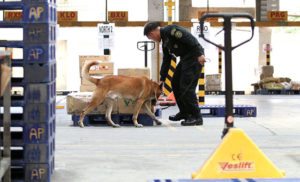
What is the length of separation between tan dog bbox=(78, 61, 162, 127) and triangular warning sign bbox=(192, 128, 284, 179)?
15.5 feet

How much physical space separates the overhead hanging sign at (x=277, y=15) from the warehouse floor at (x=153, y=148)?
8.53m

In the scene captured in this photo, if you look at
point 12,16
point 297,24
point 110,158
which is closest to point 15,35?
point 12,16

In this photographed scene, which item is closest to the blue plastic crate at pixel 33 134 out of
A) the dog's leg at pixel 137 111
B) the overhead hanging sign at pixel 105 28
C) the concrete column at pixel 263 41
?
the dog's leg at pixel 137 111

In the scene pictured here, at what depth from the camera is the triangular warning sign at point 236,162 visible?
4.42 m

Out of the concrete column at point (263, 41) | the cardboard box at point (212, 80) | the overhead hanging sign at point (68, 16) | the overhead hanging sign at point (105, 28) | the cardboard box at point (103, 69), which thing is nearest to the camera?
the cardboard box at point (103, 69)

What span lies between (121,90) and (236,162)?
479cm

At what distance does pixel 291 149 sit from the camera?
6.80 meters

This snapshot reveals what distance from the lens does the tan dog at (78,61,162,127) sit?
9.11m

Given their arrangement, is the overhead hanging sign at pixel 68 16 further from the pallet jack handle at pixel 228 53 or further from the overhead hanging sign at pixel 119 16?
the pallet jack handle at pixel 228 53

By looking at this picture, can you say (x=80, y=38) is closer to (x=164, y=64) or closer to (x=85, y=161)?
(x=164, y=64)

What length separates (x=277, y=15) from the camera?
18.8 meters

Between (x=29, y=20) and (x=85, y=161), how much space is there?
178 centimetres

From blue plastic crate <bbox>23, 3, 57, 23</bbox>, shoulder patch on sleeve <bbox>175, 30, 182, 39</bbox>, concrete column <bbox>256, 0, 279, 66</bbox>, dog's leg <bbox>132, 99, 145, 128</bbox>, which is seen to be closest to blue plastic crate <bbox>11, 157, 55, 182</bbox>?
blue plastic crate <bbox>23, 3, 57, 23</bbox>

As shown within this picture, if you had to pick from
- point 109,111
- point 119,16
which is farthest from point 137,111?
point 119,16
